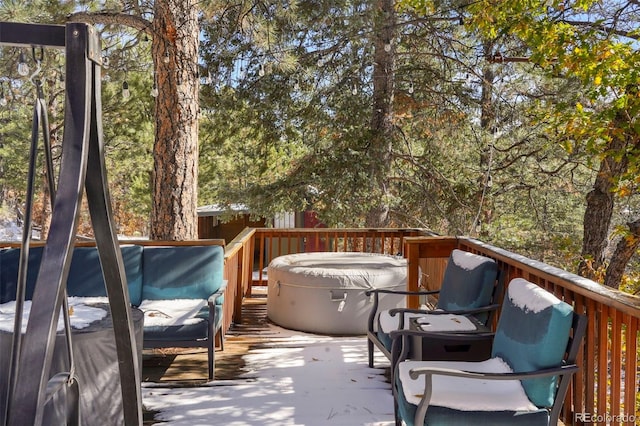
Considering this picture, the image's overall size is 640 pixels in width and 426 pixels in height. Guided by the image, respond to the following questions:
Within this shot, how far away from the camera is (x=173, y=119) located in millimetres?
5656

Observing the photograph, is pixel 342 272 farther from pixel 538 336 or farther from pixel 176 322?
pixel 538 336

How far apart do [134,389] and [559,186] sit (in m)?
11.6

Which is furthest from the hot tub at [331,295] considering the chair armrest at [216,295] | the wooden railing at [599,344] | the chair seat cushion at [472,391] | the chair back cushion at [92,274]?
the chair seat cushion at [472,391]

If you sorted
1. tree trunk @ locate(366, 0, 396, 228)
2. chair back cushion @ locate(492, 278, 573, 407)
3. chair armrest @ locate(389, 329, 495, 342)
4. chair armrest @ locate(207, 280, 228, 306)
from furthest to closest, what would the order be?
tree trunk @ locate(366, 0, 396, 228)
chair armrest @ locate(207, 280, 228, 306)
chair armrest @ locate(389, 329, 495, 342)
chair back cushion @ locate(492, 278, 573, 407)

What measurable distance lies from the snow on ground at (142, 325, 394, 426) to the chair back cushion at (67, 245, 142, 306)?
36.9 inches

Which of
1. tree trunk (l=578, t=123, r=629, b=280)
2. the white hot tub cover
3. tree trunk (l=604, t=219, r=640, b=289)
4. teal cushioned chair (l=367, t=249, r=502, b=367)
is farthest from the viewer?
tree trunk (l=578, t=123, r=629, b=280)

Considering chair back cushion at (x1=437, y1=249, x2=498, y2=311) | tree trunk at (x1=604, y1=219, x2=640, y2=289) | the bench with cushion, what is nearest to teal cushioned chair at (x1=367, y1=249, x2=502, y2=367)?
chair back cushion at (x1=437, y1=249, x2=498, y2=311)

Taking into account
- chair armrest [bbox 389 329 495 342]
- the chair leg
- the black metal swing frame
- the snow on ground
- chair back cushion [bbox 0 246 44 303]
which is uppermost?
the black metal swing frame

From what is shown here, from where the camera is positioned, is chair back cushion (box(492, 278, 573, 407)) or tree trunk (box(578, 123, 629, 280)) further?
tree trunk (box(578, 123, 629, 280))

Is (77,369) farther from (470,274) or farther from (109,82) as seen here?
(109,82)

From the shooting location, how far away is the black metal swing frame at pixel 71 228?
1.00 meters

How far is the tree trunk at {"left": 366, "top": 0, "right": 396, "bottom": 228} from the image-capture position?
31.4 ft

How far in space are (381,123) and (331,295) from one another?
515 centimetres

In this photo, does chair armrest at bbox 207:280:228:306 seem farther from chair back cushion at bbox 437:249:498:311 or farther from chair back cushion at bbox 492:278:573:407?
chair back cushion at bbox 492:278:573:407
